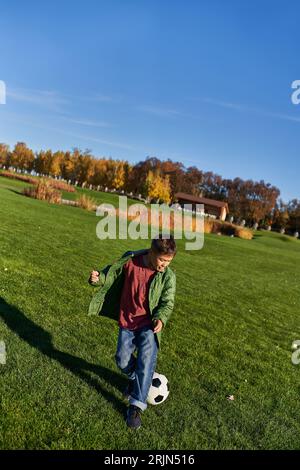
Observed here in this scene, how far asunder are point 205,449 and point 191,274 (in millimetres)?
10944

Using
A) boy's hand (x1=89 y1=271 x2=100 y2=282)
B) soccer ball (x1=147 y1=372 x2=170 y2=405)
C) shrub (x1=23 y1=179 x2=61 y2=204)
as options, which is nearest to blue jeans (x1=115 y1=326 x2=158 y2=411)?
soccer ball (x1=147 y1=372 x2=170 y2=405)

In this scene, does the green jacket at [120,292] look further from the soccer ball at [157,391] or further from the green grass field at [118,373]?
the green grass field at [118,373]

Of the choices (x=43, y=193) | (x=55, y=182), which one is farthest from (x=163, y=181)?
(x=43, y=193)

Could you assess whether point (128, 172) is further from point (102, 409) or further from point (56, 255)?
point (102, 409)

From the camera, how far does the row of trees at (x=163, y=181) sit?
9594 centimetres

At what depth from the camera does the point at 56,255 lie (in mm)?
12547

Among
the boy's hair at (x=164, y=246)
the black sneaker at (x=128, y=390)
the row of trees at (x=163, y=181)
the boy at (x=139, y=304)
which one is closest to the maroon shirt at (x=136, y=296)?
the boy at (x=139, y=304)

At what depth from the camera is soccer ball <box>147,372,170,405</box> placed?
483cm

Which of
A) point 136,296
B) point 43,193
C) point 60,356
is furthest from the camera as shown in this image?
point 43,193

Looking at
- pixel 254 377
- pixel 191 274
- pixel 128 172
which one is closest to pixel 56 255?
pixel 191 274

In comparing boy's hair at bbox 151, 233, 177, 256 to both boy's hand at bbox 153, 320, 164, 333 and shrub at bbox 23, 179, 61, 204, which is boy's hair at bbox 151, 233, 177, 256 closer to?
boy's hand at bbox 153, 320, 164, 333

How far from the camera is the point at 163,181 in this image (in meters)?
92.4

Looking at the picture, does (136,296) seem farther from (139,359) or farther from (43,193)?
(43,193)

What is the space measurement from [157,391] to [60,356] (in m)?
1.47
